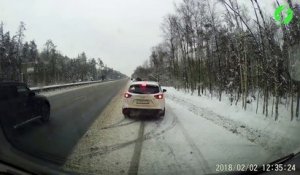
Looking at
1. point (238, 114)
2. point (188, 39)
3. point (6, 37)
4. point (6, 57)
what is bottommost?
point (238, 114)

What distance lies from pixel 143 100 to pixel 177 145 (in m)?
5.39

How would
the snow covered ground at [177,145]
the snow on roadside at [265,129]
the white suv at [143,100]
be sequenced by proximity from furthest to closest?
the white suv at [143,100] → the snow on roadside at [265,129] → the snow covered ground at [177,145]

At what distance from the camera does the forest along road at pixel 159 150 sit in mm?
5746

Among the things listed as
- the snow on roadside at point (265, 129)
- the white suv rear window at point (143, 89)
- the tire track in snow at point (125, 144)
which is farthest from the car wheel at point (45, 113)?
the snow on roadside at point (265, 129)

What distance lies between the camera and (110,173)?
17.9 ft

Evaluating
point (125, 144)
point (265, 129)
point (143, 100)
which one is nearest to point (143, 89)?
point (143, 100)

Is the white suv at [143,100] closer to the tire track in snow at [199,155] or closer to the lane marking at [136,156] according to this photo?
the tire track in snow at [199,155]

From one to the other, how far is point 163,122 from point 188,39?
21.6 metres

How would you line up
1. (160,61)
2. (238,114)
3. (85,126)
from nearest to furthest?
(85,126) → (238,114) → (160,61)

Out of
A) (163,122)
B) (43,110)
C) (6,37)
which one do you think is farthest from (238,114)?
(6,37)

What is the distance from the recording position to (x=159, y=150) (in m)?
7.11

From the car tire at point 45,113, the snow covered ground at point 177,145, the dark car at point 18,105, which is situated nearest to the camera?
the snow covered ground at point 177,145

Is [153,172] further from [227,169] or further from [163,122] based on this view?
[163,122]

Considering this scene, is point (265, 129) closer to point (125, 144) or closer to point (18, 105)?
point (125, 144)
